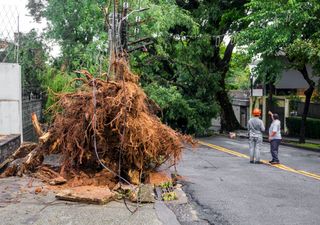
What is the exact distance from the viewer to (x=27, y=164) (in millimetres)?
10906

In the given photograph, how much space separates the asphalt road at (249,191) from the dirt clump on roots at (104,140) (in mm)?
1253

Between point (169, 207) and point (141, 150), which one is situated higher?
point (141, 150)

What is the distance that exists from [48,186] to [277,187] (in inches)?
203

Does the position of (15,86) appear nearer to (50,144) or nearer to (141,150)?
(50,144)

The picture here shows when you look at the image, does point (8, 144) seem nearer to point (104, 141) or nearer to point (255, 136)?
point (104, 141)

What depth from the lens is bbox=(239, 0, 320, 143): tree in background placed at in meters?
19.3

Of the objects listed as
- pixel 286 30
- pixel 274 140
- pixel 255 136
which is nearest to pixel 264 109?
pixel 286 30

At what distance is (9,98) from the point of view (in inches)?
522

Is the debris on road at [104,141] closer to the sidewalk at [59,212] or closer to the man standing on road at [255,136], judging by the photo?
the sidewalk at [59,212]

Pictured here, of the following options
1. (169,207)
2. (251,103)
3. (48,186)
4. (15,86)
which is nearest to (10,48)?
(15,86)

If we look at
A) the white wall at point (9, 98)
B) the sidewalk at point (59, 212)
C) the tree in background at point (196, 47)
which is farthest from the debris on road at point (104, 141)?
the tree in background at point (196, 47)

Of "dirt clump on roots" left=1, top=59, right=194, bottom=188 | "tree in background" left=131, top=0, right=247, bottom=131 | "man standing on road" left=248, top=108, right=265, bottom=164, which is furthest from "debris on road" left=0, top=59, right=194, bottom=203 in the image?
"tree in background" left=131, top=0, right=247, bottom=131

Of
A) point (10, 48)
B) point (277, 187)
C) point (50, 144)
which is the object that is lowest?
point (277, 187)

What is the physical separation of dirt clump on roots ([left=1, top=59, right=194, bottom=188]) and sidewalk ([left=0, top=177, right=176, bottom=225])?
1251 millimetres
